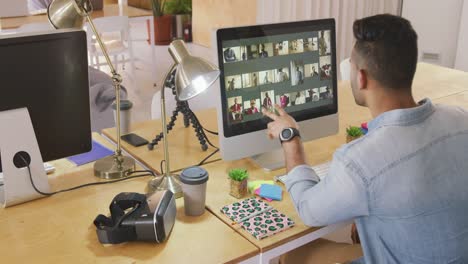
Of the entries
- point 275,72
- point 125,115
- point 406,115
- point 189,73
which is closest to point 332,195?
point 406,115

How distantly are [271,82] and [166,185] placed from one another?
1.69 feet

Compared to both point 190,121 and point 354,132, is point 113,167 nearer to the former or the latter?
point 190,121

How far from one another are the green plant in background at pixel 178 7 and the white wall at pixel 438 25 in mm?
3368

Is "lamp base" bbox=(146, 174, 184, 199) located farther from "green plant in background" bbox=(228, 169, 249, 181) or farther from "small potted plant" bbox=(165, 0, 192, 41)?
"small potted plant" bbox=(165, 0, 192, 41)

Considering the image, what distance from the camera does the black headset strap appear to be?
4.77 ft

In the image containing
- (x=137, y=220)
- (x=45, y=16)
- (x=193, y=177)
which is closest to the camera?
(x=137, y=220)

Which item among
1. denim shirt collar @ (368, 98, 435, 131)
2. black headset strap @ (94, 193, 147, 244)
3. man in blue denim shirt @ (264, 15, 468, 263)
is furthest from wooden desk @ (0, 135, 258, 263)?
denim shirt collar @ (368, 98, 435, 131)

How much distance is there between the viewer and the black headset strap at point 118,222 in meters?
1.45

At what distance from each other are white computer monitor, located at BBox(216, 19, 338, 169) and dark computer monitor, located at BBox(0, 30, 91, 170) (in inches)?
17.9

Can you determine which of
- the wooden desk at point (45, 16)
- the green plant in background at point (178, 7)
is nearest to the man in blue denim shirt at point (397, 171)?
the wooden desk at point (45, 16)

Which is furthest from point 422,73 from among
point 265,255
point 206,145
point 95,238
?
point 95,238

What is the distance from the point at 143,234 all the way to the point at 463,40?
3.86 meters

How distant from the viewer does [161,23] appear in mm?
7184

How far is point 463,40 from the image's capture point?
176 inches
